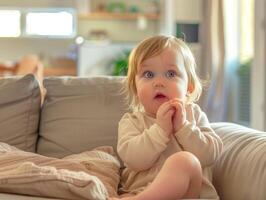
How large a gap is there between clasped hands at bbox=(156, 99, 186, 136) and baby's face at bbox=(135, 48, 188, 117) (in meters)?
0.07

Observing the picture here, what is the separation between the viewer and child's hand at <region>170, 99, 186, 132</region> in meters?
1.56

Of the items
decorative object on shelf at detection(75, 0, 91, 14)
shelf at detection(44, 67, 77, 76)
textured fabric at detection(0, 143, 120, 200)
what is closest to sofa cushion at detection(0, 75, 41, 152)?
textured fabric at detection(0, 143, 120, 200)

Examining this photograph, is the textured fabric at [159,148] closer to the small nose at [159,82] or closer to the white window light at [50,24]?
the small nose at [159,82]

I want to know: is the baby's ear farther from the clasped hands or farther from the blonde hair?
the clasped hands

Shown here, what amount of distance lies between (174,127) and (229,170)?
0.76 ft

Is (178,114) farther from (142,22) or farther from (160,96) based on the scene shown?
(142,22)

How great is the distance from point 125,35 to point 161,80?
575 cm

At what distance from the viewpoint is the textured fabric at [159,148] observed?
5.15 ft

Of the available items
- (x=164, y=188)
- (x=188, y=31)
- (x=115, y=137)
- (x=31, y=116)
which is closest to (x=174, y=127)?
(x=164, y=188)

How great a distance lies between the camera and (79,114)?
207 cm

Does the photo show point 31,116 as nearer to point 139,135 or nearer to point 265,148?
point 139,135

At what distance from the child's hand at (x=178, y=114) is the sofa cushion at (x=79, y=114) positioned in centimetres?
47

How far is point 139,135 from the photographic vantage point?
1631mm

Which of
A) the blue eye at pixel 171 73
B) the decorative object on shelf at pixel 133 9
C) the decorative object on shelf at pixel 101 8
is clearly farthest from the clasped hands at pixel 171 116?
the decorative object on shelf at pixel 101 8
